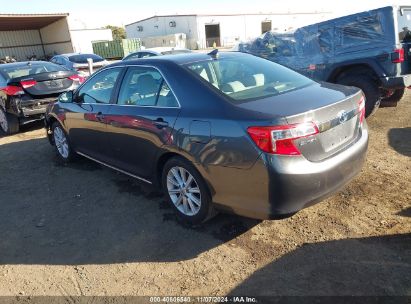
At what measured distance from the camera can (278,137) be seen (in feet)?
9.04

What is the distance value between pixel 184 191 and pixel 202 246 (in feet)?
1.83

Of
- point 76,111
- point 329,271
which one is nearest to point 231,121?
point 329,271

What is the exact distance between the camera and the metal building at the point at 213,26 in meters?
45.1

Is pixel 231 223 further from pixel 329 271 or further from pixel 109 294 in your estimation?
pixel 109 294

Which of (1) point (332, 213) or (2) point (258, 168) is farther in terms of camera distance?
(1) point (332, 213)

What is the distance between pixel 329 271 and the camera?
113 inches

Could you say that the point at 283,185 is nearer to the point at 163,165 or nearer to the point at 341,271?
the point at 341,271

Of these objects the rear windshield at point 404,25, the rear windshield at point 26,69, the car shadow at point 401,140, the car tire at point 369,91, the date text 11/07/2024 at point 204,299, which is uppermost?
the rear windshield at point 404,25

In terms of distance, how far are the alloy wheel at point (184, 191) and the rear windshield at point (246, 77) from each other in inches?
34.3

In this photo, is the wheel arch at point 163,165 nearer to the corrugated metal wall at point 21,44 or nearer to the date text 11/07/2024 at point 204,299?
the date text 11/07/2024 at point 204,299

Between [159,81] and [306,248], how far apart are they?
2086 mm

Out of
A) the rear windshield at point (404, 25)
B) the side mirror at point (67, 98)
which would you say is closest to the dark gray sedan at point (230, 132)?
the side mirror at point (67, 98)

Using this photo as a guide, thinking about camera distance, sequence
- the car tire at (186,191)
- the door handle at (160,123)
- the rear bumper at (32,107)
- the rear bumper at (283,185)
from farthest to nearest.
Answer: the rear bumper at (32,107) < the door handle at (160,123) < the car tire at (186,191) < the rear bumper at (283,185)

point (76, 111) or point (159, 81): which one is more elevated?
point (159, 81)
